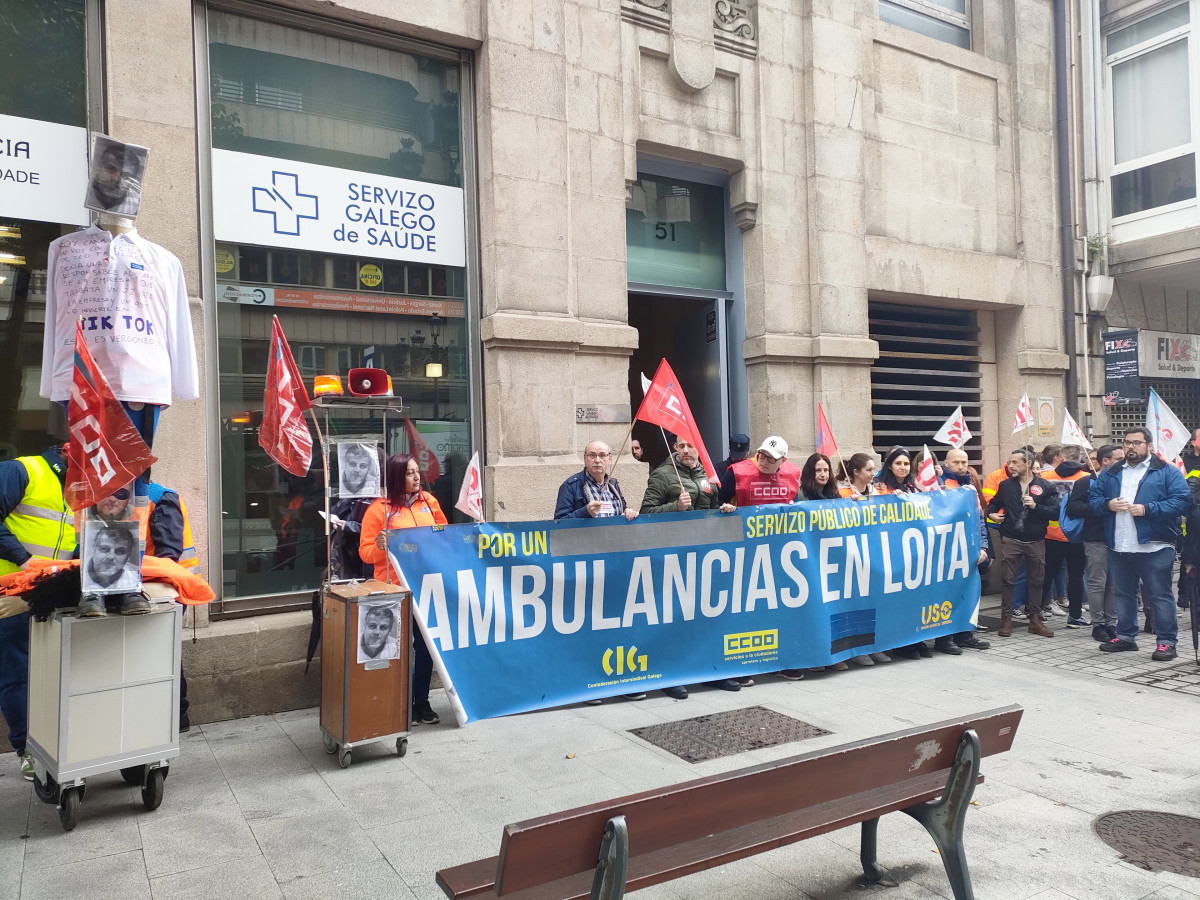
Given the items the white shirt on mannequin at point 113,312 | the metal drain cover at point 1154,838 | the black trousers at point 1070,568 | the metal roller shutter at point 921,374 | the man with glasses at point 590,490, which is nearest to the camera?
the metal drain cover at point 1154,838

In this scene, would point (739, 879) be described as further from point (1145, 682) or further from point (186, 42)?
point (186, 42)

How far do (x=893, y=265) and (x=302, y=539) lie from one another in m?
7.85

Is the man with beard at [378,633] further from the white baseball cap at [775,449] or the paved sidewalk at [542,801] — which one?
the white baseball cap at [775,449]

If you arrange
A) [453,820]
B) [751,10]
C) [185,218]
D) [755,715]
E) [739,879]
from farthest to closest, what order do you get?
[751,10], [185,218], [755,715], [453,820], [739,879]

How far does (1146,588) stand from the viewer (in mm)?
8273

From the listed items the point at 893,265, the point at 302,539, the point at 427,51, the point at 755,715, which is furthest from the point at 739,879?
the point at 893,265

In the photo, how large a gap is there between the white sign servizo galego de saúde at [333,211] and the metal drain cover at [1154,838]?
6.51 metres

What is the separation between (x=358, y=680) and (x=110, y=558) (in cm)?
155

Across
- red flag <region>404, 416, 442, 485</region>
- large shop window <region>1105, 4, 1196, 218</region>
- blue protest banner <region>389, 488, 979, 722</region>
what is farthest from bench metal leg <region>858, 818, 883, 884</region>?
large shop window <region>1105, 4, 1196, 218</region>

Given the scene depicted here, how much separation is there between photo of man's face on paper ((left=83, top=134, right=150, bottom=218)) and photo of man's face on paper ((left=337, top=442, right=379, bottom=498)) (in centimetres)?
181

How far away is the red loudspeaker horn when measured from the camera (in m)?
5.85

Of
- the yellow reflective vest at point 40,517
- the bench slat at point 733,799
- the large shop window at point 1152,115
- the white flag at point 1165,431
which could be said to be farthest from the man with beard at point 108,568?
the large shop window at point 1152,115

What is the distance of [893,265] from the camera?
11008mm

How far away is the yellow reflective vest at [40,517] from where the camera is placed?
4.64 meters
